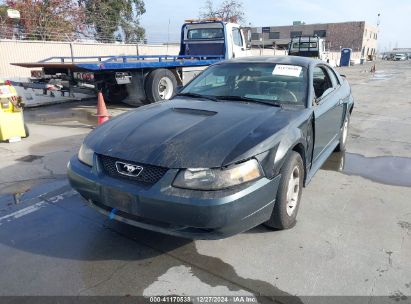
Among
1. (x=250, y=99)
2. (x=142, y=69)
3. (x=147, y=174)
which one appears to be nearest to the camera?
(x=147, y=174)

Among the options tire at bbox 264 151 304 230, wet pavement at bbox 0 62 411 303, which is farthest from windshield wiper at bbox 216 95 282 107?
wet pavement at bbox 0 62 411 303

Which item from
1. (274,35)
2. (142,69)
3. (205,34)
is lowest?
(142,69)

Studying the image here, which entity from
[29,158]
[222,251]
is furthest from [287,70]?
[29,158]

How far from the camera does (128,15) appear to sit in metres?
33.5

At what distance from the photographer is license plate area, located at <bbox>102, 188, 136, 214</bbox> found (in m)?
2.64

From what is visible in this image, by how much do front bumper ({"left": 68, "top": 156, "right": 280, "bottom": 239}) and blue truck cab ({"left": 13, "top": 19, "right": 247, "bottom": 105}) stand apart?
5922 millimetres

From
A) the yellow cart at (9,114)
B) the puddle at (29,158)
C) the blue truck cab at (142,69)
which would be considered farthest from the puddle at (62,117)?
the puddle at (29,158)

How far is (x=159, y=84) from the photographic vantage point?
10.0m

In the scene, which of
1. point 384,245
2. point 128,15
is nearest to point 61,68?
point 384,245

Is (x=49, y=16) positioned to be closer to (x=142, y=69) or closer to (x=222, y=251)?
(x=142, y=69)

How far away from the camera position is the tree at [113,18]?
28.5 m

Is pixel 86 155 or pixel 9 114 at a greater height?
pixel 86 155

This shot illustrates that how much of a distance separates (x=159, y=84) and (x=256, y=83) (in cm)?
640

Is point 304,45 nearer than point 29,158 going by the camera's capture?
No
